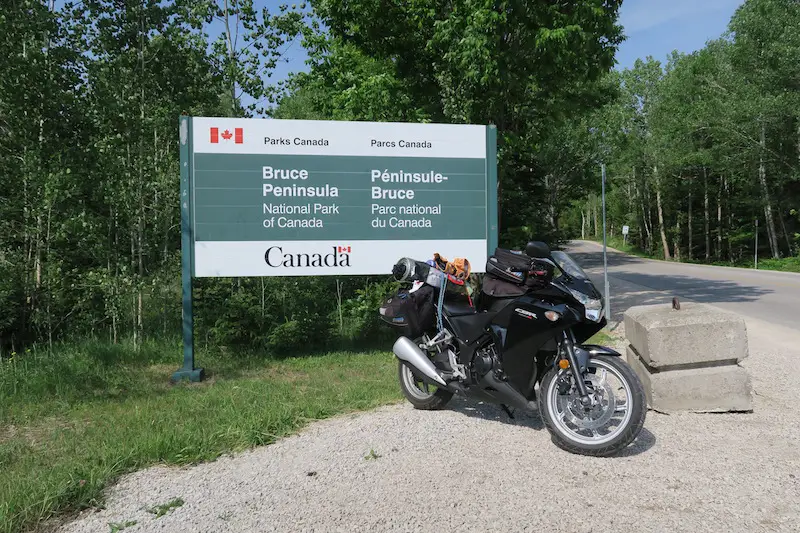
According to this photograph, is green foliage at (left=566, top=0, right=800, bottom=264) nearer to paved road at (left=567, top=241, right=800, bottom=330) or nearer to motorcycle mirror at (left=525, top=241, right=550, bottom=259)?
paved road at (left=567, top=241, right=800, bottom=330)

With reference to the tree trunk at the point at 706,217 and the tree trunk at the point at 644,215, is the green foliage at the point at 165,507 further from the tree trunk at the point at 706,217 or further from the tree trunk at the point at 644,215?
the tree trunk at the point at 644,215

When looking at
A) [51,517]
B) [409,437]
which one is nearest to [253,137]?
[409,437]

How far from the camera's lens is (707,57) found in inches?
1555

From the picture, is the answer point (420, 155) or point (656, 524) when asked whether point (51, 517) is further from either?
point (420, 155)

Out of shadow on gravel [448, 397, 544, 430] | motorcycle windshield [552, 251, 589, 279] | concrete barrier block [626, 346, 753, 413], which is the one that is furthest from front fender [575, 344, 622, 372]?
concrete barrier block [626, 346, 753, 413]

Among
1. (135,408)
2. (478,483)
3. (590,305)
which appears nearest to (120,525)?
(478,483)

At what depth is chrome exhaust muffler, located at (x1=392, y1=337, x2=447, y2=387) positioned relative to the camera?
4504mm

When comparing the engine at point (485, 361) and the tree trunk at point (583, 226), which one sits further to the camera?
the tree trunk at point (583, 226)

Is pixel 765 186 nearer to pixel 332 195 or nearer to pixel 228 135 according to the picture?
pixel 332 195

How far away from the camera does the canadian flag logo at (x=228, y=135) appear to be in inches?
256

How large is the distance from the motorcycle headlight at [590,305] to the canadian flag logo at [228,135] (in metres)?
4.40

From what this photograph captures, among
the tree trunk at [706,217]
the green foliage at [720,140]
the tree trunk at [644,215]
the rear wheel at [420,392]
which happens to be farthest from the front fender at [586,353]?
the tree trunk at [644,215]

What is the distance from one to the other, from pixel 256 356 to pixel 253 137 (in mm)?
2723

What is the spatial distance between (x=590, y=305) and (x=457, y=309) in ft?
3.90
